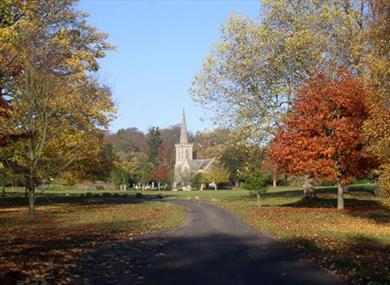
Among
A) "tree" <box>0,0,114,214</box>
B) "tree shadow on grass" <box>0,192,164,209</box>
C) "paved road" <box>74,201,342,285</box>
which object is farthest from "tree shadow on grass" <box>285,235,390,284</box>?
"tree shadow on grass" <box>0,192,164,209</box>

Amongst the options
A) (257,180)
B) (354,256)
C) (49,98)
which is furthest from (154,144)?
(354,256)

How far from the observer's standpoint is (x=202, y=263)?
11.1 m

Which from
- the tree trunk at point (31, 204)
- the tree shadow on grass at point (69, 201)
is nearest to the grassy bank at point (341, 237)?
the tree trunk at point (31, 204)

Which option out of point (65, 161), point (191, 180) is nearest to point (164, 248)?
point (65, 161)

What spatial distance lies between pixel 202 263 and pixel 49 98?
19395 millimetres

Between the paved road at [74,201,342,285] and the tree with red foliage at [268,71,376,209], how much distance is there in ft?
34.1

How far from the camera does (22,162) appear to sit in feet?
95.9

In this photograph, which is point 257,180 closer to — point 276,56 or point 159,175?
point 276,56

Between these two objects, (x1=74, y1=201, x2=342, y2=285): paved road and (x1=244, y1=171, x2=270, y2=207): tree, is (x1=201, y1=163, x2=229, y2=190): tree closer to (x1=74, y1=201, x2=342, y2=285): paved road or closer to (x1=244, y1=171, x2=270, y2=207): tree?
(x1=244, y1=171, x2=270, y2=207): tree

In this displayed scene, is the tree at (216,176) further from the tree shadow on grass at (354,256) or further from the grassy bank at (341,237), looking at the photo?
the tree shadow on grass at (354,256)

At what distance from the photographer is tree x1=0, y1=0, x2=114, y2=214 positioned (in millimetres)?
26812

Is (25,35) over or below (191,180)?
over

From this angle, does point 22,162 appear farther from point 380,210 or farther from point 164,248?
point 380,210

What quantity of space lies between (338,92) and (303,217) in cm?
678
